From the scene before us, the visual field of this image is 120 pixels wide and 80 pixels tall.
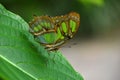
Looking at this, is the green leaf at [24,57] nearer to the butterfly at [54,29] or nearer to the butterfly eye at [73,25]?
the butterfly at [54,29]

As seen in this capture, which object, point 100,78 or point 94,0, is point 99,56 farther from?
point 94,0

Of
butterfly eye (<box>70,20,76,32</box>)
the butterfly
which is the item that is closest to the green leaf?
the butterfly

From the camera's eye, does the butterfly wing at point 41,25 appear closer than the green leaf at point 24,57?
No

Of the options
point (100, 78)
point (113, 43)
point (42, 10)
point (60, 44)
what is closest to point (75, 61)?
point (100, 78)

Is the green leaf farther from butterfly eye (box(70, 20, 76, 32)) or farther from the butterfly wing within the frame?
butterfly eye (box(70, 20, 76, 32))

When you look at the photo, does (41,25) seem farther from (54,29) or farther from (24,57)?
(24,57)

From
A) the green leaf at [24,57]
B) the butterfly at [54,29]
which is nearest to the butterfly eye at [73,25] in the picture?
the butterfly at [54,29]

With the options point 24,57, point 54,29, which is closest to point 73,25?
point 54,29
